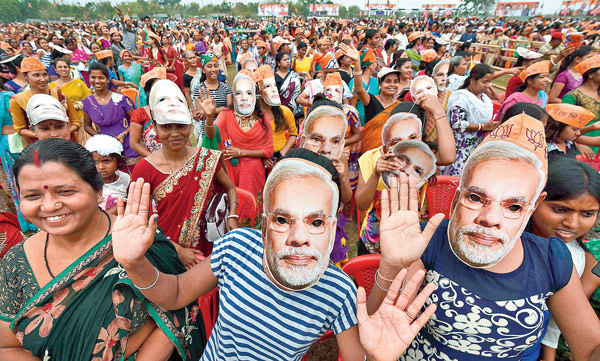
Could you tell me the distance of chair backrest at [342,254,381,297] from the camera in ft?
6.69

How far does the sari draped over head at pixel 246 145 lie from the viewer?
3297 mm

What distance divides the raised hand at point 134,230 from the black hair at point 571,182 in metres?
1.90

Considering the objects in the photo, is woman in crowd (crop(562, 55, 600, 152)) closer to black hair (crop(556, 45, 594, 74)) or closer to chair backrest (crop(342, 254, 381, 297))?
black hair (crop(556, 45, 594, 74))

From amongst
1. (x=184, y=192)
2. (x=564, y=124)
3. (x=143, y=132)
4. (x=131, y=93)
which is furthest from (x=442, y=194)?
(x=131, y=93)

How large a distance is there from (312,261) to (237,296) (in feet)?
1.26

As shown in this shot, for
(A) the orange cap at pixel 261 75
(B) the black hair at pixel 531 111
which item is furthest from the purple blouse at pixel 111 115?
(B) the black hair at pixel 531 111

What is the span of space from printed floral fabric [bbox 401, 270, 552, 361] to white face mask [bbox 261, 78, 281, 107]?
2743 mm

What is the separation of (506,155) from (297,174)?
0.83 meters

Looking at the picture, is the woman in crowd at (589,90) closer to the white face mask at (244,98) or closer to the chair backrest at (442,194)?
the chair backrest at (442,194)

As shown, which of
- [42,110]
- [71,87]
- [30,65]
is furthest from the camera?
[71,87]

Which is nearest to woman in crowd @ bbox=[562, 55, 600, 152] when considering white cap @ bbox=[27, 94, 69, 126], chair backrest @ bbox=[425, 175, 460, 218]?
chair backrest @ bbox=[425, 175, 460, 218]

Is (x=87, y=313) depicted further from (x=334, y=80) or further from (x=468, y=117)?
(x=468, y=117)

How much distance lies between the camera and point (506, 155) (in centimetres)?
123

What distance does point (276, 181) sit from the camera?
4.15 feet
